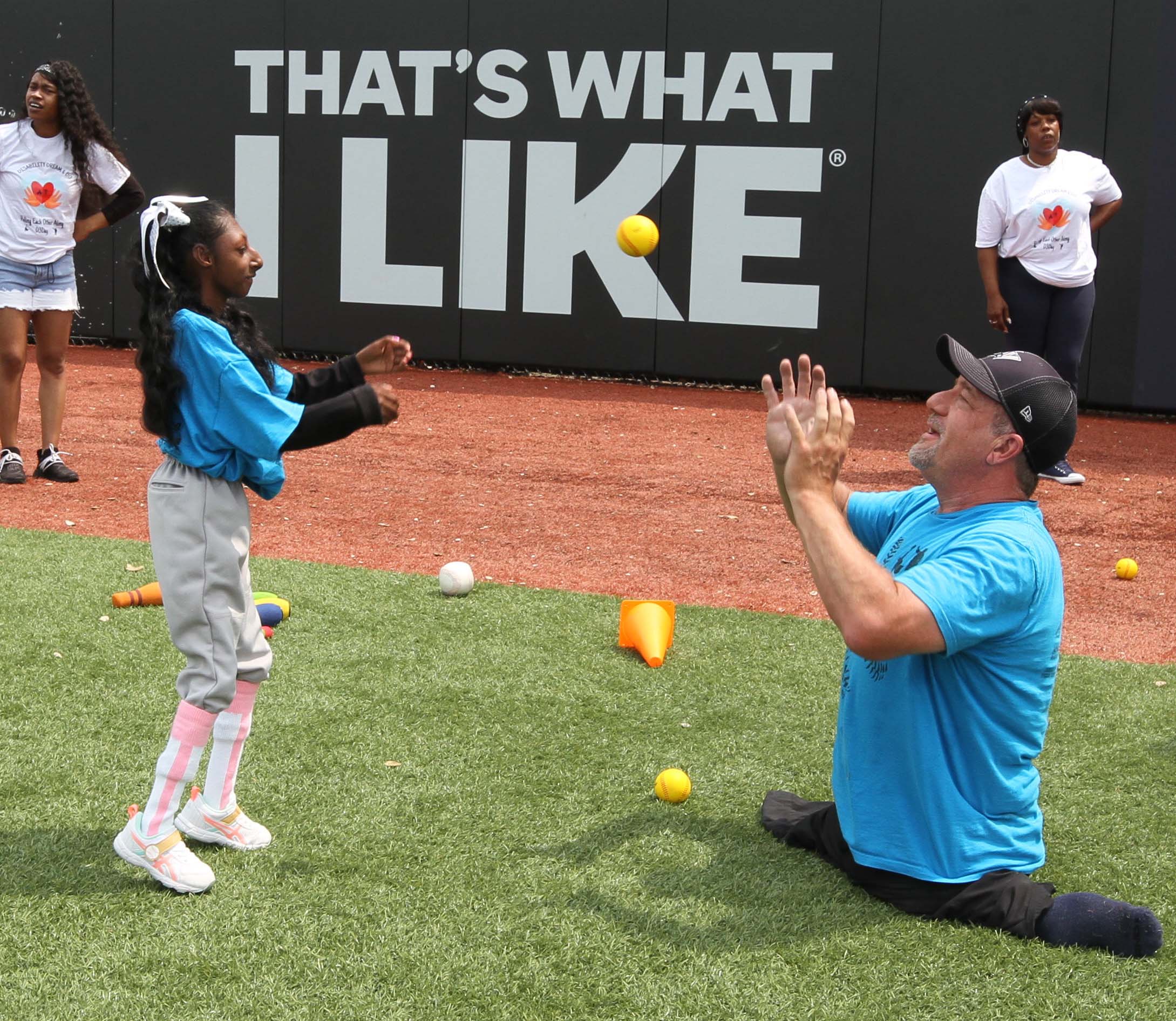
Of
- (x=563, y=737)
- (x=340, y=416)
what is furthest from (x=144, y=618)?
(x=340, y=416)

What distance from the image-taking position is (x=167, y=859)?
349 centimetres

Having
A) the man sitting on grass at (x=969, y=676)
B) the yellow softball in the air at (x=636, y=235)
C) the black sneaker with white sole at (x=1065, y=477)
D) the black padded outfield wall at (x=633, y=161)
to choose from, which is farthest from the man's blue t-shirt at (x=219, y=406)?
the black padded outfield wall at (x=633, y=161)

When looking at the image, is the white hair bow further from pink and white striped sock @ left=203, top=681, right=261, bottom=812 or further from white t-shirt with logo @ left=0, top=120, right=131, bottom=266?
white t-shirt with logo @ left=0, top=120, right=131, bottom=266

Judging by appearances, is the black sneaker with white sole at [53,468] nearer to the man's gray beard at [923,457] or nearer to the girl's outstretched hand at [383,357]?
the girl's outstretched hand at [383,357]

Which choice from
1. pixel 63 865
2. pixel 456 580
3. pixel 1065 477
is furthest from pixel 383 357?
pixel 1065 477

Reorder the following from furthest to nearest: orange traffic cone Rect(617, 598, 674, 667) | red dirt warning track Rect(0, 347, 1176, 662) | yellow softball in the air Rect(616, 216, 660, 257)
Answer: yellow softball in the air Rect(616, 216, 660, 257) < red dirt warning track Rect(0, 347, 1176, 662) < orange traffic cone Rect(617, 598, 674, 667)

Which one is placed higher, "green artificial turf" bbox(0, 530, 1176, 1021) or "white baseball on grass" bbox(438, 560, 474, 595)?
"white baseball on grass" bbox(438, 560, 474, 595)

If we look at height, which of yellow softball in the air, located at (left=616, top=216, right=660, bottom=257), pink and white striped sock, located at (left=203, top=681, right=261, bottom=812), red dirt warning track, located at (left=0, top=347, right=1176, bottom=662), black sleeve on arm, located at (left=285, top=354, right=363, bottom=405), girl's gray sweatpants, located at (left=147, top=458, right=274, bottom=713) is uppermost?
yellow softball in the air, located at (left=616, top=216, right=660, bottom=257)

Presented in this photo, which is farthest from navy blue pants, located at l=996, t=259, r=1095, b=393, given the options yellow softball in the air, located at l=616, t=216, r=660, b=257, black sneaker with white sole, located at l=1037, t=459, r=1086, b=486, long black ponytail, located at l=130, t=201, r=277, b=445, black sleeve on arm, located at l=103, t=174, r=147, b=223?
long black ponytail, located at l=130, t=201, r=277, b=445

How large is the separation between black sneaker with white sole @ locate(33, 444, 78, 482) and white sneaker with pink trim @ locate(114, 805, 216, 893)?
5493 millimetres

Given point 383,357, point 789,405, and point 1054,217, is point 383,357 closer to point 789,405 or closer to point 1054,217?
point 789,405

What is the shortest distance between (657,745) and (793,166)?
380 inches

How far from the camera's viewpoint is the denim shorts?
7988 millimetres

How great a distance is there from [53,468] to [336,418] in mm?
5790
